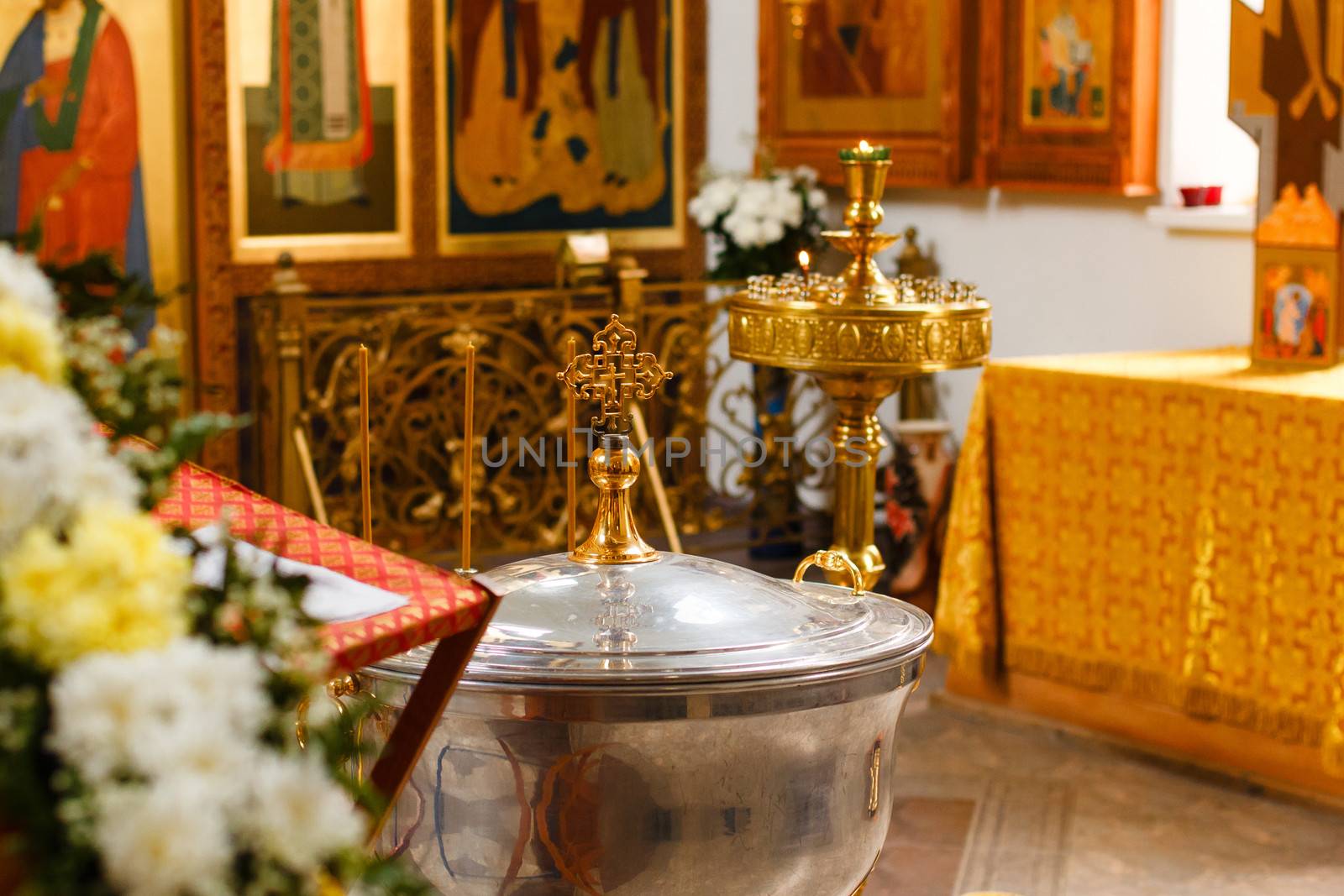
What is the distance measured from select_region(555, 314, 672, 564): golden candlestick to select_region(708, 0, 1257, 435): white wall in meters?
3.68

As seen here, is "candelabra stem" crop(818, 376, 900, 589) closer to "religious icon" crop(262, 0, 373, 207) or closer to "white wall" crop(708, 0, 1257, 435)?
Result: "white wall" crop(708, 0, 1257, 435)

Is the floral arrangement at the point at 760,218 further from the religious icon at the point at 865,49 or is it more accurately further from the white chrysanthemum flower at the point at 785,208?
the religious icon at the point at 865,49

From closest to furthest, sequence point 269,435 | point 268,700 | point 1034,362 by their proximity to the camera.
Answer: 1. point 268,700
2. point 1034,362
3. point 269,435

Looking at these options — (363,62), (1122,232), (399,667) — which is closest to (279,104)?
(363,62)

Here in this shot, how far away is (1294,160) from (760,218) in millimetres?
2281

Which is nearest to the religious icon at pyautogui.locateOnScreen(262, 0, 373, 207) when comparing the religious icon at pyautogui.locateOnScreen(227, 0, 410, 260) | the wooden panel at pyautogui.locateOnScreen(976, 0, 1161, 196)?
the religious icon at pyautogui.locateOnScreen(227, 0, 410, 260)

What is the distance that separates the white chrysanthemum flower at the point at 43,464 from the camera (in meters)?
0.88

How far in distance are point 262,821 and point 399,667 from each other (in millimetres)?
1030

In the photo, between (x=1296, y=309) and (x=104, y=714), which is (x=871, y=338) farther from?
(x=104, y=714)

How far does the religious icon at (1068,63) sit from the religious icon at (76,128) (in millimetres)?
2870

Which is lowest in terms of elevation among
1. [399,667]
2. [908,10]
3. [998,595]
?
[998,595]

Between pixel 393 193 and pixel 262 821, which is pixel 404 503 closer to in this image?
pixel 393 193

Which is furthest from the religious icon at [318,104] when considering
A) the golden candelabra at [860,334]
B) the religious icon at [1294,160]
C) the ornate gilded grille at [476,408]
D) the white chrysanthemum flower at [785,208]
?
the golden candelabra at [860,334]

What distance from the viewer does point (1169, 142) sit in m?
5.70
